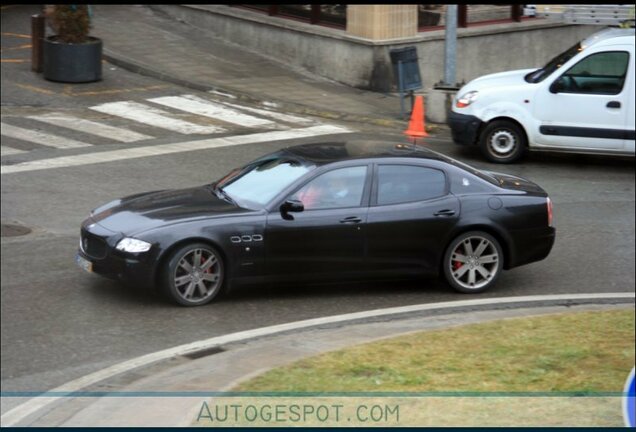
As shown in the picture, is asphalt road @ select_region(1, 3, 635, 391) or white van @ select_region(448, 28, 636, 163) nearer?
white van @ select_region(448, 28, 636, 163)

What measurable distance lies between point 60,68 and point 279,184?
14.3 metres

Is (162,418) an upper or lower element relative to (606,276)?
upper

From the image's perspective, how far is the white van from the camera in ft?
15.0

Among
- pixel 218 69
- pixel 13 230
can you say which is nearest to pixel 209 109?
pixel 13 230

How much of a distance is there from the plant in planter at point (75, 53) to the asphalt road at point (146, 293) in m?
8.95

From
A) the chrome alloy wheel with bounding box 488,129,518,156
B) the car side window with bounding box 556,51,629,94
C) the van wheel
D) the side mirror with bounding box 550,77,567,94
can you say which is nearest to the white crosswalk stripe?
the car side window with bounding box 556,51,629,94

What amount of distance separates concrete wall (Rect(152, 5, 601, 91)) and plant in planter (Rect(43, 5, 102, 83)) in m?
2.56

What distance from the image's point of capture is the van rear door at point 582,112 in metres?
4.48

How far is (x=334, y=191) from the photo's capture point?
855 cm

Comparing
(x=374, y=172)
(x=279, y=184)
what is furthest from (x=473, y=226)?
(x=279, y=184)

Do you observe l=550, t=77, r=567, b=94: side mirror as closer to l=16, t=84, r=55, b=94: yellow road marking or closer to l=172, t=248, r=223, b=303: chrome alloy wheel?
l=172, t=248, r=223, b=303: chrome alloy wheel

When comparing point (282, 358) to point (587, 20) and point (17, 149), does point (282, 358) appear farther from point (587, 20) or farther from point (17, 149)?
point (17, 149)

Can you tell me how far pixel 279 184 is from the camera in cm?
780

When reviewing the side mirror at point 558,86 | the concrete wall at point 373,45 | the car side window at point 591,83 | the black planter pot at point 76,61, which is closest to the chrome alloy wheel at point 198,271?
the car side window at point 591,83
